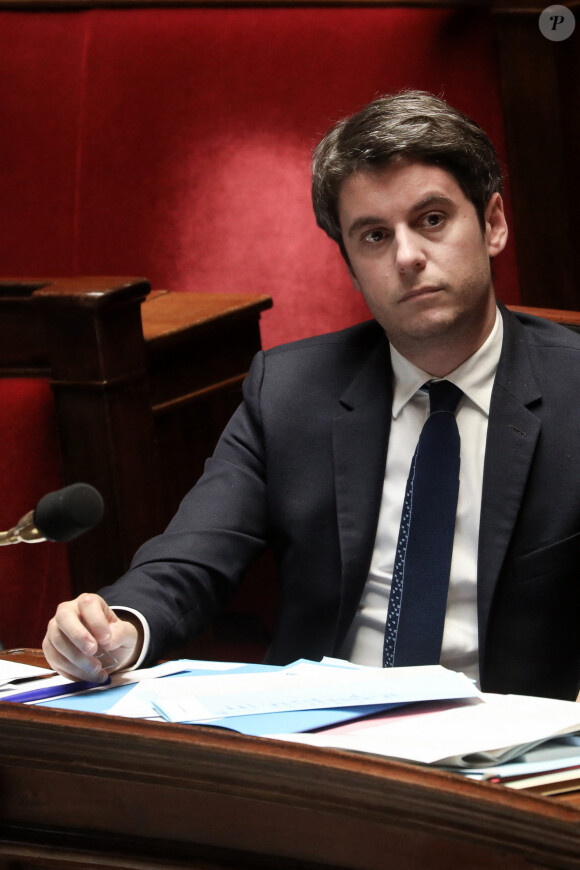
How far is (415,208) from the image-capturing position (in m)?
1.19

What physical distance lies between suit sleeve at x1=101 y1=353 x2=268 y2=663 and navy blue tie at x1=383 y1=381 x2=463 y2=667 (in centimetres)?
19

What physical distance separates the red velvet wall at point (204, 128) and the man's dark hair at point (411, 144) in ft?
3.05

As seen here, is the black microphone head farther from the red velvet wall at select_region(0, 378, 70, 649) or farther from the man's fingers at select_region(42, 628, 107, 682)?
the red velvet wall at select_region(0, 378, 70, 649)

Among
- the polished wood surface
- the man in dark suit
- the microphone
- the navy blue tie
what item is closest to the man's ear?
the man in dark suit

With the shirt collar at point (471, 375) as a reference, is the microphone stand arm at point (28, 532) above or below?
below

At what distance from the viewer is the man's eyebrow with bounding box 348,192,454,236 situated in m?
1.19

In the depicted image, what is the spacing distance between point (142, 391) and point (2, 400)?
21 cm

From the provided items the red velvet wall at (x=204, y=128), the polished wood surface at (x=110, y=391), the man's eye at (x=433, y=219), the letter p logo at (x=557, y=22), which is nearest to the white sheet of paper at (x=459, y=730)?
the man's eye at (x=433, y=219)

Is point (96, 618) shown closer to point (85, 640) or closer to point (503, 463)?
point (85, 640)

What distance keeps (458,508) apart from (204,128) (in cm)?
136

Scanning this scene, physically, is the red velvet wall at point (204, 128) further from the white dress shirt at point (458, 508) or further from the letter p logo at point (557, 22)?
the white dress shirt at point (458, 508)

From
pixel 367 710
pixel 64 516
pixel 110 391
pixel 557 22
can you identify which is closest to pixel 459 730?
pixel 367 710

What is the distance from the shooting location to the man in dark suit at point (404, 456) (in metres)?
1.14

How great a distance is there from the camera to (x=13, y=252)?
235cm
